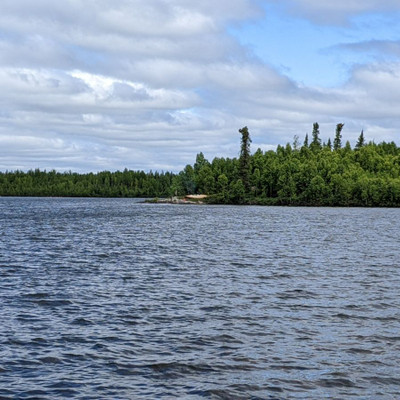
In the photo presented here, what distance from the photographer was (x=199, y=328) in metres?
23.9

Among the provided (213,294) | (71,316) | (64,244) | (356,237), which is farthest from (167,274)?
(356,237)

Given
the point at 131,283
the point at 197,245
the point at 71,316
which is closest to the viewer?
the point at 71,316

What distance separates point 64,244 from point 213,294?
35.4m

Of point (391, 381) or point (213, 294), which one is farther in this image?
point (213, 294)

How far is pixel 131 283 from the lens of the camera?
35500 millimetres

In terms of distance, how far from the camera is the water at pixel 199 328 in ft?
56.4

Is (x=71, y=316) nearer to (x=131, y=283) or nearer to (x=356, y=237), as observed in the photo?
(x=131, y=283)

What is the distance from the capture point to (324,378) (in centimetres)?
1775

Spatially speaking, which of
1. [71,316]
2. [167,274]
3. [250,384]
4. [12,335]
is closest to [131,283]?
[167,274]

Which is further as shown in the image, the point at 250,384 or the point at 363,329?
the point at 363,329

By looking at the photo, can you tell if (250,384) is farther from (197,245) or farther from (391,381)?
(197,245)

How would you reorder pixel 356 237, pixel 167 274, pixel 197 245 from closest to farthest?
1. pixel 167 274
2. pixel 197 245
3. pixel 356 237

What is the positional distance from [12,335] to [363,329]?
1452cm

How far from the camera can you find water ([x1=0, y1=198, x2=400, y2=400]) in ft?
56.4
